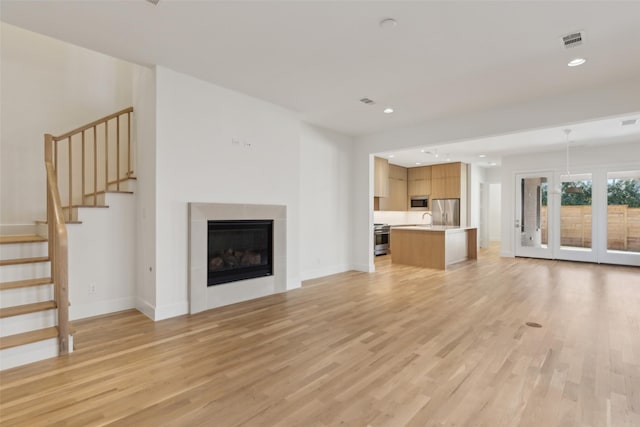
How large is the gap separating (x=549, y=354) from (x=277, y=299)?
127 inches

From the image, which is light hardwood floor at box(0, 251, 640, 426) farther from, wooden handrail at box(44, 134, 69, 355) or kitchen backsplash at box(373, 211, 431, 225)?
kitchen backsplash at box(373, 211, 431, 225)

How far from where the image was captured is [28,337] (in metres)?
2.61

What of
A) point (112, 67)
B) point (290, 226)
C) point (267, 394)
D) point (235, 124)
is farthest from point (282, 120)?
point (267, 394)

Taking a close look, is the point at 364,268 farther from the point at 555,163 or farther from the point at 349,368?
the point at 555,163

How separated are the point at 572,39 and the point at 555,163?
6.50 metres

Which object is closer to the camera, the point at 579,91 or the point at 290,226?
the point at 579,91

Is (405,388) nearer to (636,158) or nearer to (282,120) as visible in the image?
(282,120)

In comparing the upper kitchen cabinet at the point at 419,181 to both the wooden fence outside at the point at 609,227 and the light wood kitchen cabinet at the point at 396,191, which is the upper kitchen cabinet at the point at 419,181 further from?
the wooden fence outside at the point at 609,227

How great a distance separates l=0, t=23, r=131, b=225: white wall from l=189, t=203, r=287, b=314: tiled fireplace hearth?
7.83 ft

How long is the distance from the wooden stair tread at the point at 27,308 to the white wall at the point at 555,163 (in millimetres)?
9967

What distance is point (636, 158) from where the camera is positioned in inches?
281

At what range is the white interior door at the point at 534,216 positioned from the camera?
8.30m

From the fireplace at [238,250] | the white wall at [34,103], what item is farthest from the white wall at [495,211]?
the white wall at [34,103]

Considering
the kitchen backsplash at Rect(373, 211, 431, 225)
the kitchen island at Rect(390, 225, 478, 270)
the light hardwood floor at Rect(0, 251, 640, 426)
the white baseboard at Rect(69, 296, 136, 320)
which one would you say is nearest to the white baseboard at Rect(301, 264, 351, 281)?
the light hardwood floor at Rect(0, 251, 640, 426)
